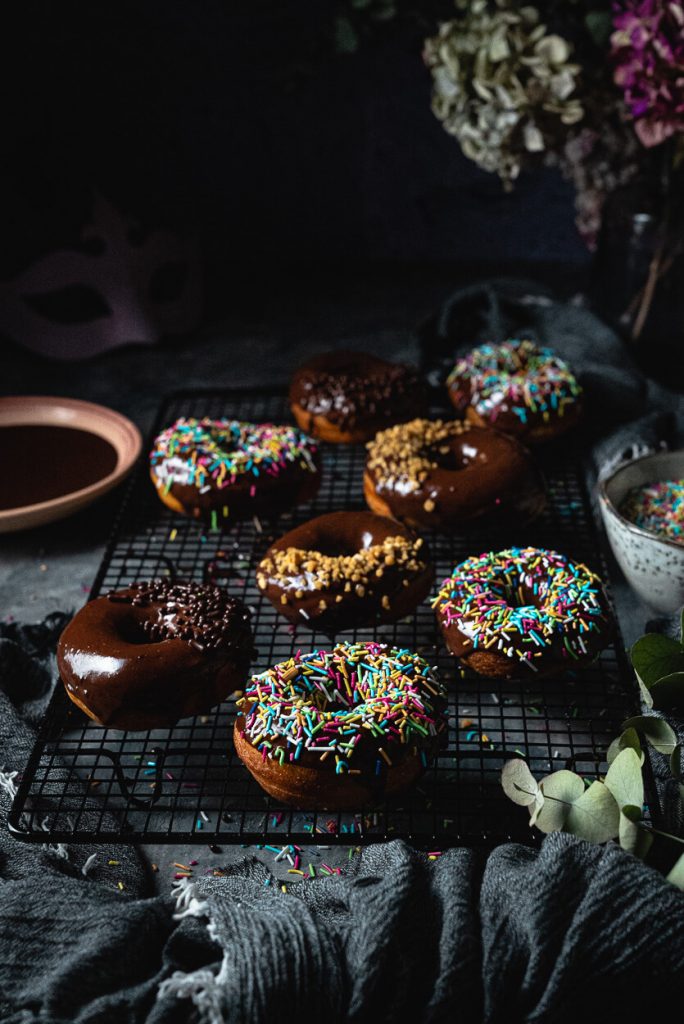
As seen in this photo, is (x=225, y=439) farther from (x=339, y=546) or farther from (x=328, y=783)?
(x=328, y=783)

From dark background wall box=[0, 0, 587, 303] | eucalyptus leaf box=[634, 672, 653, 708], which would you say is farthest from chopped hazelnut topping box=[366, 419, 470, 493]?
dark background wall box=[0, 0, 587, 303]

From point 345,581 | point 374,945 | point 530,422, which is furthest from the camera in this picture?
point 530,422

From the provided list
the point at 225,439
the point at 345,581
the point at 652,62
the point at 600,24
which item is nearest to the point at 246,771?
the point at 345,581

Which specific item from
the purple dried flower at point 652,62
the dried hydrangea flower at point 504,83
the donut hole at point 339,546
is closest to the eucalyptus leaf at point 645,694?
the donut hole at point 339,546

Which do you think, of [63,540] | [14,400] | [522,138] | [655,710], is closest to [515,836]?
[655,710]

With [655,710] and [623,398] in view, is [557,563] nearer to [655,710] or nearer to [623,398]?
[655,710]
